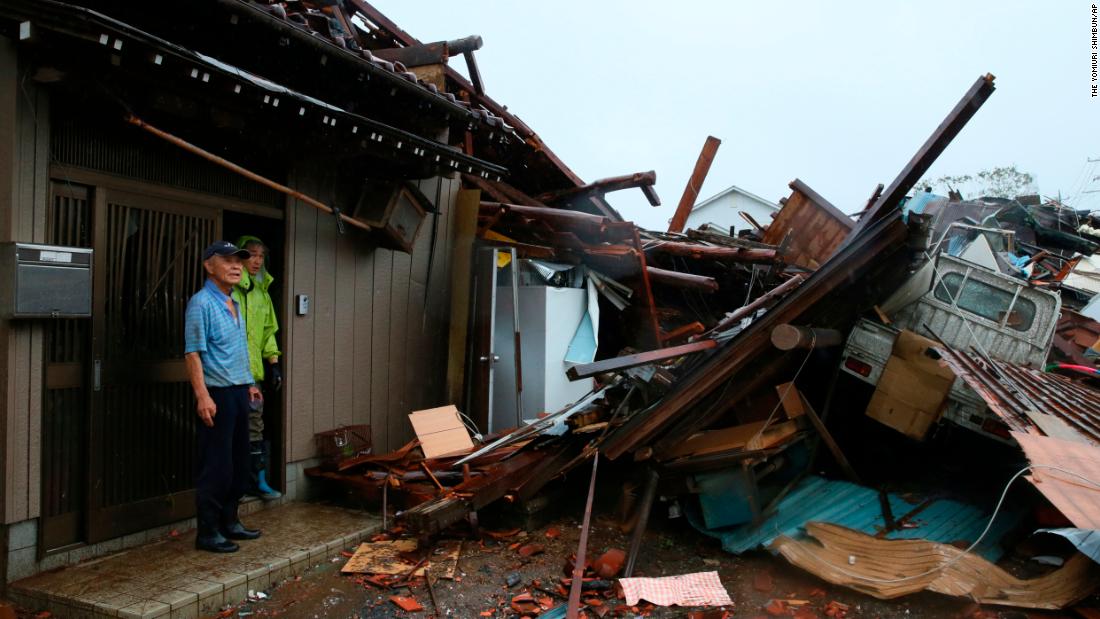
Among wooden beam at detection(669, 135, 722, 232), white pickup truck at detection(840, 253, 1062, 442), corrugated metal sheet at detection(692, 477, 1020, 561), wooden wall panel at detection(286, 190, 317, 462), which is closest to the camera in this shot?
corrugated metal sheet at detection(692, 477, 1020, 561)

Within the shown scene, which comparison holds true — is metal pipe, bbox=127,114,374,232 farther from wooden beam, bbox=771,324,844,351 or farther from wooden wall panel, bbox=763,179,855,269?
wooden wall panel, bbox=763,179,855,269

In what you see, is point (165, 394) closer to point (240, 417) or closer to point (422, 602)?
point (240, 417)

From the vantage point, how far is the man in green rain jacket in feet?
16.8

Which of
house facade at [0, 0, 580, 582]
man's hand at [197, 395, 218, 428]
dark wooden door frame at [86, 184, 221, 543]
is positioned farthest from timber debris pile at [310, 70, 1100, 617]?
dark wooden door frame at [86, 184, 221, 543]

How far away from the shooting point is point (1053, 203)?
58.1 feet

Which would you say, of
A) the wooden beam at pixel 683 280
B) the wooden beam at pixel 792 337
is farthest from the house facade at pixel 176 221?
the wooden beam at pixel 792 337

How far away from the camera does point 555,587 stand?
4.27m

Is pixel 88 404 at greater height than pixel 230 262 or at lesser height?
lesser

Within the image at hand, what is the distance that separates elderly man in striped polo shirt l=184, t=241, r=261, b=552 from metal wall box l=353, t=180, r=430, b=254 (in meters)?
1.83

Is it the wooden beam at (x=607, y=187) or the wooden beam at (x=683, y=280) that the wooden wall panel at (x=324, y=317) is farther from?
the wooden beam at (x=607, y=187)

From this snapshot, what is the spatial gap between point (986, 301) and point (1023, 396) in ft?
8.63

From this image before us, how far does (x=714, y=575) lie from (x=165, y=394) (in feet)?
13.2

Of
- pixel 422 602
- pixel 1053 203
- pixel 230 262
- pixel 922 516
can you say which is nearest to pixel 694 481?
pixel 922 516

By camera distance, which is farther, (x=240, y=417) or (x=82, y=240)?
(x=240, y=417)
